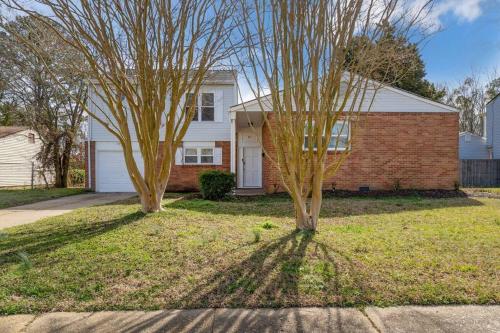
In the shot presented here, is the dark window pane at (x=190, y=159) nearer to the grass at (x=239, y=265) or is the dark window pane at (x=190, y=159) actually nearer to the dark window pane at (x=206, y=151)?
the dark window pane at (x=206, y=151)

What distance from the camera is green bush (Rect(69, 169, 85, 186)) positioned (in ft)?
71.9

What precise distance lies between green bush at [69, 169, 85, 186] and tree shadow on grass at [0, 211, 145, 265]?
17.0 metres

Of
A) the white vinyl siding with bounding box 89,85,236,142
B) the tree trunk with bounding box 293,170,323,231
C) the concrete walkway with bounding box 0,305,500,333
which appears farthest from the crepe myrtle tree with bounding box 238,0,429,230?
the white vinyl siding with bounding box 89,85,236,142

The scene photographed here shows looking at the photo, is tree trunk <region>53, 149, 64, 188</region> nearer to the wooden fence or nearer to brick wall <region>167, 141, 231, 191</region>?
brick wall <region>167, 141, 231, 191</region>

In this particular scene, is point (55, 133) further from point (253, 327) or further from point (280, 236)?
point (253, 327)

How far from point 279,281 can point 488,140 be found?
2611 centimetres

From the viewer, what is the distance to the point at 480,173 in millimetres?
19047

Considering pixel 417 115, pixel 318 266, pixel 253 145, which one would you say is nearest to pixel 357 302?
pixel 318 266

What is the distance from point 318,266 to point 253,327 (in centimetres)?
143

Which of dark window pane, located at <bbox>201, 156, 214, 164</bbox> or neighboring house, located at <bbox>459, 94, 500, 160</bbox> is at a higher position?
neighboring house, located at <bbox>459, 94, 500, 160</bbox>

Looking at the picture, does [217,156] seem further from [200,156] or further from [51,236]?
[51,236]

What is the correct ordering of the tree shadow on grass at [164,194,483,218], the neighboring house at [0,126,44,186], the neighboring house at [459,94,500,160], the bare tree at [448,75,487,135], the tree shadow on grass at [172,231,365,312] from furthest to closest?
the bare tree at [448,75,487,135] → the neighboring house at [0,126,44,186] → the neighboring house at [459,94,500,160] → the tree shadow on grass at [164,194,483,218] → the tree shadow on grass at [172,231,365,312]

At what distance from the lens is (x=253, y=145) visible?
15914mm

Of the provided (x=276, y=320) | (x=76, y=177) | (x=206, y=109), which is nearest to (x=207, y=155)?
(x=206, y=109)
